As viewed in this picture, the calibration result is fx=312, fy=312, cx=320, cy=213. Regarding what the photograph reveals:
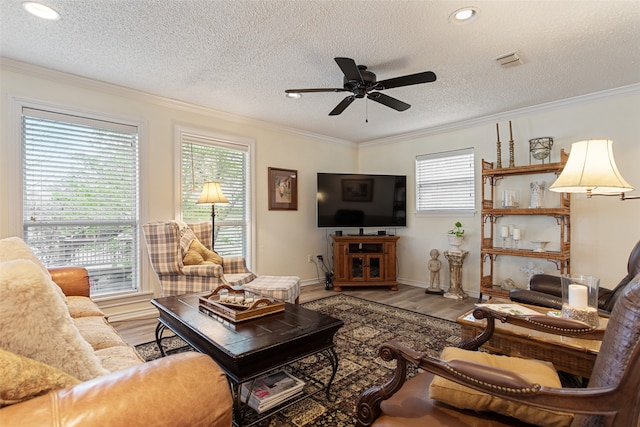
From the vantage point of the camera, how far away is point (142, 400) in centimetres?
77

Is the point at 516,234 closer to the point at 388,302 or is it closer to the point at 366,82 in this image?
the point at 388,302

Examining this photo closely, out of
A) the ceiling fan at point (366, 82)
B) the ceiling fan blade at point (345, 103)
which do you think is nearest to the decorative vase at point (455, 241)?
the ceiling fan at point (366, 82)

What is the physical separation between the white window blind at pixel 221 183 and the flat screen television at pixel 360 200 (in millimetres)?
1194

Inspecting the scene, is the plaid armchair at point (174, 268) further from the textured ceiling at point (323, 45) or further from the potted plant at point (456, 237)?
the potted plant at point (456, 237)

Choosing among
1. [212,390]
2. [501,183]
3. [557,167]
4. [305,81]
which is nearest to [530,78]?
[557,167]

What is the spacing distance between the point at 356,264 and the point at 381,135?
216 centimetres


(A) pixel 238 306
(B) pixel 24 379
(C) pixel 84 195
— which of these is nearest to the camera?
(B) pixel 24 379

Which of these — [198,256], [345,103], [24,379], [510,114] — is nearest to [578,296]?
[24,379]

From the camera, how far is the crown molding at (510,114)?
126 inches

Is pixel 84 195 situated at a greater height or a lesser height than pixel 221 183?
lesser

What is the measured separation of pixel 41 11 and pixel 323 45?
1852mm

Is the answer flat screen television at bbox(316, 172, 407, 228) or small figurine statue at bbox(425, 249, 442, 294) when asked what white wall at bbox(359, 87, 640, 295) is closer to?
small figurine statue at bbox(425, 249, 442, 294)

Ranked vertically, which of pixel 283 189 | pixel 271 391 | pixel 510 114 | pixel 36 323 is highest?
pixel 510 114

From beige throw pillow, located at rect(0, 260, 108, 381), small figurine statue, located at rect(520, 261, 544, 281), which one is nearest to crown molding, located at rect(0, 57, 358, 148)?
beige throw pillow, located at rect(0, 260, 108, 381)
